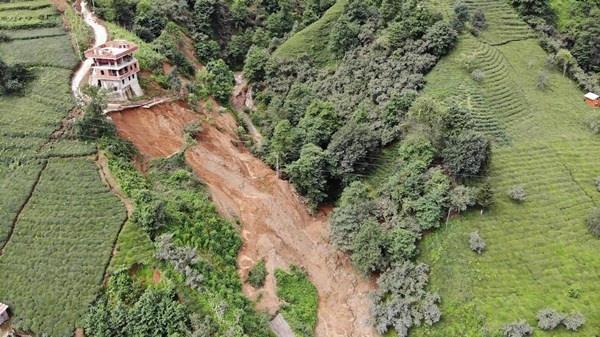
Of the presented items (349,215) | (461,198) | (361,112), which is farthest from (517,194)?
(361,112)

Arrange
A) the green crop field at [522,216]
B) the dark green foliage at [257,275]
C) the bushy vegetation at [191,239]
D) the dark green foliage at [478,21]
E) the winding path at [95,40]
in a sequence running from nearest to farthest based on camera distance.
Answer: the bushy vegetation at [191,239]
the green crop field at [522,216]
the dark green foliage at [257,275]
the winding path at [95,40]
the dark green foliage at [478,21]

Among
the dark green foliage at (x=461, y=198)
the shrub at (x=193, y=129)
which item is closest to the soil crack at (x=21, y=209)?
the shrub at (x=193, y=129)

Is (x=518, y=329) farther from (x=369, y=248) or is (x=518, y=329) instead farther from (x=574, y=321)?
(x=369, y=248)

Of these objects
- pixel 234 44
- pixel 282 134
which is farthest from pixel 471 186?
pixel 234 44

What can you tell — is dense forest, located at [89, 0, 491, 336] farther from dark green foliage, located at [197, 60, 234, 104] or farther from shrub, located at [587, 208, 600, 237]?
shrub, located at [587, 208, 600, 237]

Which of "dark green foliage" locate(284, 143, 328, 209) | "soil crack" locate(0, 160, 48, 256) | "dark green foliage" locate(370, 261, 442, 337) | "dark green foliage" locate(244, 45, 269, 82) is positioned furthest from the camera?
"dark green foliage" locate(244, 45, 269, 82)

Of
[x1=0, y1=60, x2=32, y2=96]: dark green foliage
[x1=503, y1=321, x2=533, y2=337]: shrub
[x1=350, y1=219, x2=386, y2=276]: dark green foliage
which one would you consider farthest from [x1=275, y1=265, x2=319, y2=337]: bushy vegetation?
[x1=0, y1=60, x2=32, y2=96]: dark green foliage

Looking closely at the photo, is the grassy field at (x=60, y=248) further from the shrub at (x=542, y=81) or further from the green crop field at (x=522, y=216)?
the shrub at (x=542, y=81)

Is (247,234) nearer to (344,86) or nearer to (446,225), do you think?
(446,225)
